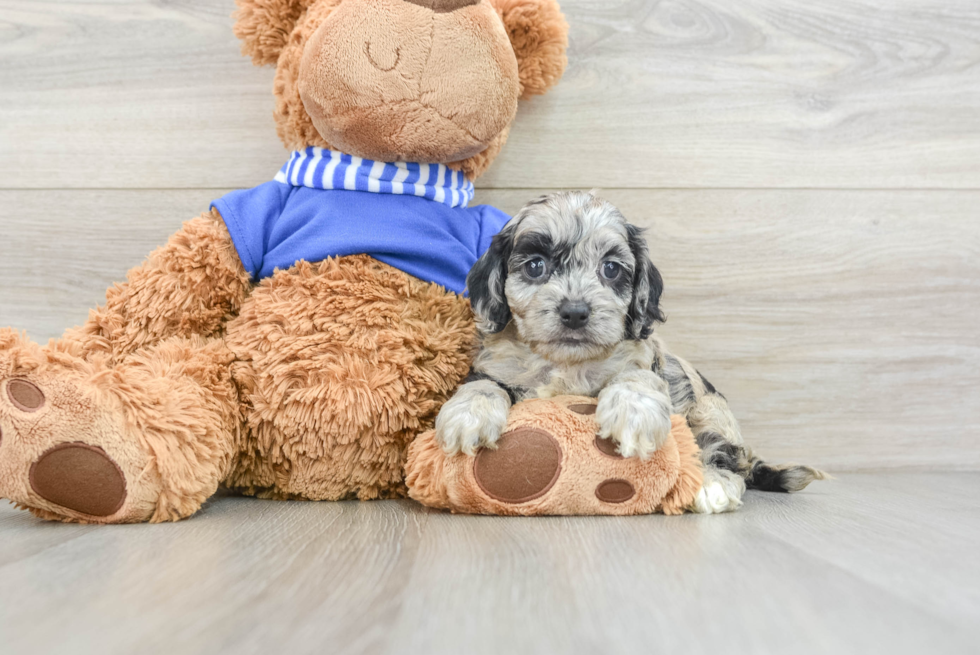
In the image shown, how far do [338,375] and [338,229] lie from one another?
15.2 inches

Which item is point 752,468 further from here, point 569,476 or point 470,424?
point 470,424

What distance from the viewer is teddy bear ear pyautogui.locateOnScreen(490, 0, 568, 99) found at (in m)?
1.92

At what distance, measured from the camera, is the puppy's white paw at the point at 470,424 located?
4.94ft

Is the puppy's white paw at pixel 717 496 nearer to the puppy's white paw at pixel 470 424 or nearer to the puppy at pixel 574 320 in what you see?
the puppy at pixel 574 320

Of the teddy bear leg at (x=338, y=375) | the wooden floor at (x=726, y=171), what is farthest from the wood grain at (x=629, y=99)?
the teddy bear leg at (x=338, y=375)

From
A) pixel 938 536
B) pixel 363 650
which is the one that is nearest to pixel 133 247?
pixel 363 650

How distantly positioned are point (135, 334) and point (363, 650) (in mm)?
1256

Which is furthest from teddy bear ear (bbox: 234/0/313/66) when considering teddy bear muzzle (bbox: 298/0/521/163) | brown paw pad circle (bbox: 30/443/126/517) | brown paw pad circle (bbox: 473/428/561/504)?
brown paw pad circle (bbox: 473/428/561/504)

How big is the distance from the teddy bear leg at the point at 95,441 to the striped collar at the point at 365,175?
0.65 meters

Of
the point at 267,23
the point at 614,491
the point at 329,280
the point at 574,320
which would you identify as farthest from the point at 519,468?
the point at 267,23

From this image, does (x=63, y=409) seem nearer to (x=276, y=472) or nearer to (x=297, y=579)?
(x=276, y=472)

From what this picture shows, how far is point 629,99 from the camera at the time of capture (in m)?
2.32

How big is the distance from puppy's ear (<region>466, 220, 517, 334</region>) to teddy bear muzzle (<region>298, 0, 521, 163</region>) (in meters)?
0.28

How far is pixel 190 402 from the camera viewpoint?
1.56 meters
